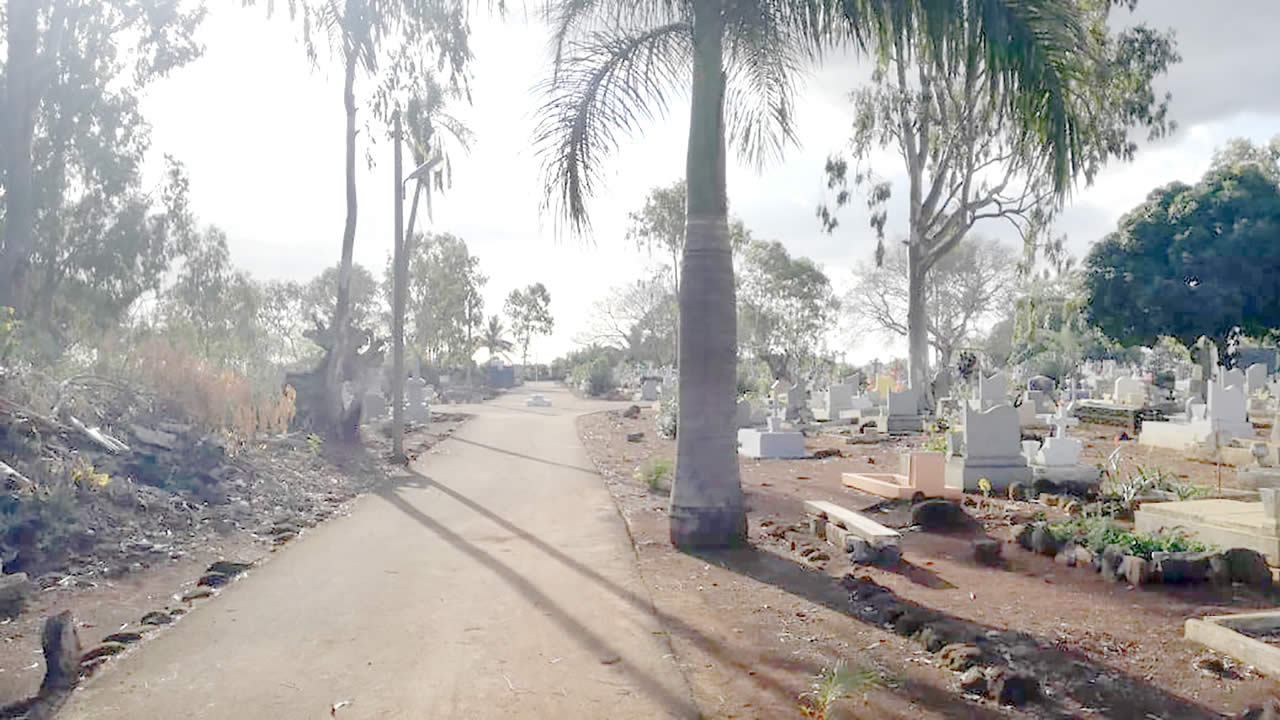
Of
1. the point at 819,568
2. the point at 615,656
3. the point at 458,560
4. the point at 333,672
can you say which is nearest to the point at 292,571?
the point at 458,560

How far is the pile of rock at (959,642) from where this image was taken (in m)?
4.57

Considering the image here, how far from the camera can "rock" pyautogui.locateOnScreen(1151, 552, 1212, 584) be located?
6812 mm

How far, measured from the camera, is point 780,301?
5281 cm

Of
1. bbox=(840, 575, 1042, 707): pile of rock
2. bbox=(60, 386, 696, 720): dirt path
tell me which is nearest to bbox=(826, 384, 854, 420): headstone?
bbox=(60, 386, 696, 720): dirt path

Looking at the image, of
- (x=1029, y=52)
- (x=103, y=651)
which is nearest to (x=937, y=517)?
(x=1029, y=52)

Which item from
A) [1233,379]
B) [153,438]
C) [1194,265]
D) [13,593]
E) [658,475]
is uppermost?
[1194,265]

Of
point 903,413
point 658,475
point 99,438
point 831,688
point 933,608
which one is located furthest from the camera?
point 903,413

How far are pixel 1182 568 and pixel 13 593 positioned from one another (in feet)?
27.2

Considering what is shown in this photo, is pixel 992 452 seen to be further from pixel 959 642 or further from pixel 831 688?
pixel 831 688

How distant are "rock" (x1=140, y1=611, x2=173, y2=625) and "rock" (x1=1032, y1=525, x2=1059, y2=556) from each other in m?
6.82

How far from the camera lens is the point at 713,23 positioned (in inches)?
322

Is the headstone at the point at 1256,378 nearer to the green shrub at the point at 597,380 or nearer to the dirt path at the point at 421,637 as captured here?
the dirt path at the point at 421,637

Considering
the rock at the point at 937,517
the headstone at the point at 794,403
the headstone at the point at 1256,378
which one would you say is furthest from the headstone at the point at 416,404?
the headstone at the point at 1256,378

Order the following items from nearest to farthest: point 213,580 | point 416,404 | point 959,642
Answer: point 959,642 < point 213,580 < point 416,404
